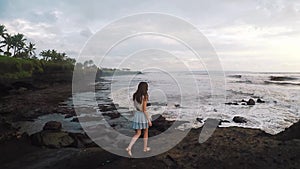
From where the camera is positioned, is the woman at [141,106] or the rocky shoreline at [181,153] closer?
the rocky shoreline at [181,153]

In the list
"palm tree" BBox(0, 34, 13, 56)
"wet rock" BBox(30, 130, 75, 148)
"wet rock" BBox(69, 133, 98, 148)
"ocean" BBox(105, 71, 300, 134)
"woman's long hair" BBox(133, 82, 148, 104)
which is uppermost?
"palm tree" BBox(0, 34, 13, 56)

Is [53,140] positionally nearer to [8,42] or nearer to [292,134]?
[292,134]

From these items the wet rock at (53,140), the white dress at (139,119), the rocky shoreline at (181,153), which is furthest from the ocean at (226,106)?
the white dress at (139,119)

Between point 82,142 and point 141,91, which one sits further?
point 82,142

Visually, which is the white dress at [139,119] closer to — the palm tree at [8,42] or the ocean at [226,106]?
the ocean at [226,106]

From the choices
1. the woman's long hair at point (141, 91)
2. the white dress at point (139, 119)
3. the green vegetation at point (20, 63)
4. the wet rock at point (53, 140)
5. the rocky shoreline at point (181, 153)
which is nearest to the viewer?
the rocky shoreline at point (181, 153)

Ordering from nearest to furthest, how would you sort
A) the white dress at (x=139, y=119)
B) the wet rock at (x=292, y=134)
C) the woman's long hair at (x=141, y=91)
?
1. the woman's long hair at (x=141, y=91)
2. the white dress at (x=139, y=119)
3. the wet rock at (x=292, y=134)

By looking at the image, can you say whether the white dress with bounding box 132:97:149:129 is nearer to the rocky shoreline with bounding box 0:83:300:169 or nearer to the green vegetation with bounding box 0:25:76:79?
the rocky shoreline with bounding box 0:83:300:169

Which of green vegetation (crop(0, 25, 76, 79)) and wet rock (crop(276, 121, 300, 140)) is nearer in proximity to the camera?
wet rock (crop(276, 121, 300, 140))

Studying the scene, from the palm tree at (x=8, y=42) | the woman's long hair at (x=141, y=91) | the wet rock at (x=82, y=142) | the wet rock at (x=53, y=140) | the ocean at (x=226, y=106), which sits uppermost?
the palm tree at (x=8, y=42)

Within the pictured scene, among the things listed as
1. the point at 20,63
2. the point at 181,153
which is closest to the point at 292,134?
the point at 181,153

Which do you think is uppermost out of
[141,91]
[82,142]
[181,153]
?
[141,91]

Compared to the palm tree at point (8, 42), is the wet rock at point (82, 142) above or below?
below

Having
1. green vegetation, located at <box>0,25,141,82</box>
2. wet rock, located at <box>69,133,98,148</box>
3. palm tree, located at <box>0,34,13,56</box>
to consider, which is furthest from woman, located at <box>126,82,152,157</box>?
palm tree, located at <box>0,34,13,56</box>
